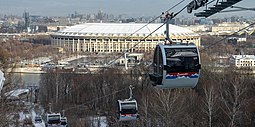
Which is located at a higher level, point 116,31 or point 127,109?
point 116,31

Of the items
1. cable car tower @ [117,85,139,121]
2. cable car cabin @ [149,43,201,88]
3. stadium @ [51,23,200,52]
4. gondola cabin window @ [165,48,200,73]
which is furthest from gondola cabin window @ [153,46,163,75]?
stadium @ [51,23,200,52]

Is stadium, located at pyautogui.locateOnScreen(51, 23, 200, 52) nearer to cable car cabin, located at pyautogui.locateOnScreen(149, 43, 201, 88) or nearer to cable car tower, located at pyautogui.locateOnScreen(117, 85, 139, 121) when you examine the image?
cable car tower, located at pyautogui.locateOnScreen(117, 85, 139, 121)

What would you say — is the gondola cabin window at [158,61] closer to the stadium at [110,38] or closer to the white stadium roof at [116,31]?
the stadium at [110,38]

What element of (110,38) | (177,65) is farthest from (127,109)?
(110,38)

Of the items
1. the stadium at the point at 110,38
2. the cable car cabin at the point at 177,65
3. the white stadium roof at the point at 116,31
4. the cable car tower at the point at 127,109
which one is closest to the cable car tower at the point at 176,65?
the cable car cabin at the point at 177,65

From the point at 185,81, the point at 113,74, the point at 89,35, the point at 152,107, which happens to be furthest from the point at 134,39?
the point at 185,81

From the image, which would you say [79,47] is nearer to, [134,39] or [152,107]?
[134,39]

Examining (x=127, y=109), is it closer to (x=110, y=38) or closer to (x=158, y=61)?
(x=158, y=61)
